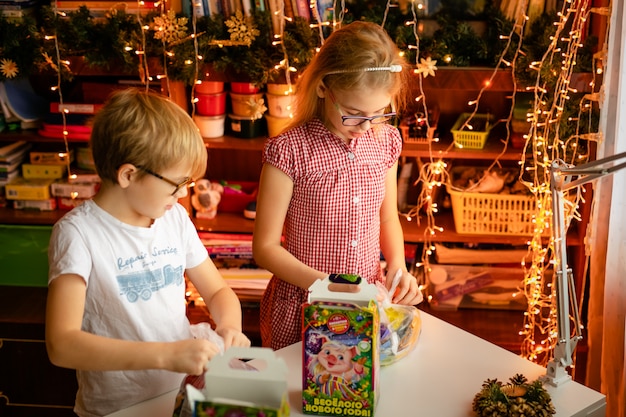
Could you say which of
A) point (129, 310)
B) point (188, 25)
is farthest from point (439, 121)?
point (129, 310)

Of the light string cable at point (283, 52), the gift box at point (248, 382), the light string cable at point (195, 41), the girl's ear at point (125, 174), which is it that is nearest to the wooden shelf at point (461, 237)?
the light string cable at point (283, 52)

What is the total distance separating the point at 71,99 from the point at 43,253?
23.8 inches

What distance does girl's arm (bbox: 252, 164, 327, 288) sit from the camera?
6.41 feet

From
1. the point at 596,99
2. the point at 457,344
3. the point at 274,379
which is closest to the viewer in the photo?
the point at 274,379

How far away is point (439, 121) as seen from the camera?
307 centimetres

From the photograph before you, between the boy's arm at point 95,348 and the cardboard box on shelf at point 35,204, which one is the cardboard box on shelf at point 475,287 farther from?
the boy's arm at point 95,348

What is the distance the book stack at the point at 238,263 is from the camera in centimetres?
296

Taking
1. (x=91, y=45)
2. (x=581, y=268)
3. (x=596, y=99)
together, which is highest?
(x=91, y=45)

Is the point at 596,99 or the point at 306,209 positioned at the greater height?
the point at 596,99

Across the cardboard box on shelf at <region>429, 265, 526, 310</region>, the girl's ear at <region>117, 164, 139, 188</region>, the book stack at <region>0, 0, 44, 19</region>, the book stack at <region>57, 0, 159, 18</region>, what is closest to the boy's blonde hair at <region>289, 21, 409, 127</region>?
the girl's ear at <region>117, 164, 139, 188</region>

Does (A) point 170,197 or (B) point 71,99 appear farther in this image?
(B) point 71,99

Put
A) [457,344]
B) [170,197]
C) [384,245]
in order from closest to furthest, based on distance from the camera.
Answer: [170,197]
[457,344]
[384,245]

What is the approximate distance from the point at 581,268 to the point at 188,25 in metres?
1.60

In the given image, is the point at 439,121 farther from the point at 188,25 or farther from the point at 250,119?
the point at 188,25
